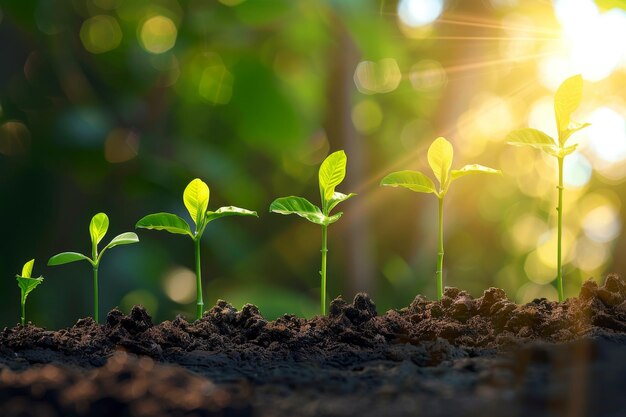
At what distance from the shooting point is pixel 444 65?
4242 millimetres

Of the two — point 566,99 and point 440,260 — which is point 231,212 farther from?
point 566,99

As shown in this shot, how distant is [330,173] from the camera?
1347 mm

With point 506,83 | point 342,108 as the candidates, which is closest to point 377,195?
point 342,108

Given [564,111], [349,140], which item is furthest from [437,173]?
[349,140]

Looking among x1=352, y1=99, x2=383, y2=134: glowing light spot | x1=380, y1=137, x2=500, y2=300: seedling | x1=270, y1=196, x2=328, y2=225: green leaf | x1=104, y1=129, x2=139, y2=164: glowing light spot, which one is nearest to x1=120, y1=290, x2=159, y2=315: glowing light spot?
x1=104, y1=129, x2=139, y2=164: glowing light spot

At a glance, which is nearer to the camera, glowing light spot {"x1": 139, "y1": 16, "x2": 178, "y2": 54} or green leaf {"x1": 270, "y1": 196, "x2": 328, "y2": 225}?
green leaf {"x1": 270, "y1": 196, "x2": 328, "y2": 225}

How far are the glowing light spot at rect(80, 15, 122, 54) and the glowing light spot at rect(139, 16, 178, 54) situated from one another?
156 mm

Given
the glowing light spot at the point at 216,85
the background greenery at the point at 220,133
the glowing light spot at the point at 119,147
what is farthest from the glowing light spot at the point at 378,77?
the glowing light spot at the point at 119,147

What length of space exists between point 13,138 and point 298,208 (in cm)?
289

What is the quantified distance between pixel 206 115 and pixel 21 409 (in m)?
3.24

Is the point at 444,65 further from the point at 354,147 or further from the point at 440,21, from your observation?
the point at 354,147

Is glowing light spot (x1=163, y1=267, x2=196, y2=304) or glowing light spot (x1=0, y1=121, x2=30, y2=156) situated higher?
glowing light spot (x1=0, y1=121, x2=30, y2=156)

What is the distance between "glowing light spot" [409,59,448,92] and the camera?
170 inches

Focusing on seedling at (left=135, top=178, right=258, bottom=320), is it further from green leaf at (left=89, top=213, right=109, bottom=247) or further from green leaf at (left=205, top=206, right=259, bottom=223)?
green leaf at (left=89, top=213, right=109, bottom=247)
